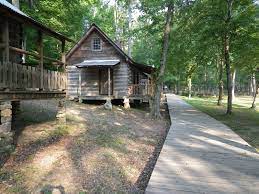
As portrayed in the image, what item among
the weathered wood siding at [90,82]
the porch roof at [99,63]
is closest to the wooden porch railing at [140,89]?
the porch roof at [99,63]

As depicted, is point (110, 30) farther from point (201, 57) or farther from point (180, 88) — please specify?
point (180, 88)

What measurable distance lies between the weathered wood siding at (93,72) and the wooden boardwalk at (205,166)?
14.6 meters

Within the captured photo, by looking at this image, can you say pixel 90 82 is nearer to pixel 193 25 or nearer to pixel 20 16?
pixel 193 25

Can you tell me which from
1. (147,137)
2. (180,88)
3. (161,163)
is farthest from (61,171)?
(180,88)

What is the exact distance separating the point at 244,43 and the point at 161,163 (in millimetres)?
15953

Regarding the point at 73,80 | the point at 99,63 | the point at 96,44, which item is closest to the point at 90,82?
the point at 73,80

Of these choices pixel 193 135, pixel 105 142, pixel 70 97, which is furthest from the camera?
pixel 70 97

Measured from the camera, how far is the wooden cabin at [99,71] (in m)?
26.2

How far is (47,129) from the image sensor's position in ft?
43.4

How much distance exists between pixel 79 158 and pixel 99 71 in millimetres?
18565

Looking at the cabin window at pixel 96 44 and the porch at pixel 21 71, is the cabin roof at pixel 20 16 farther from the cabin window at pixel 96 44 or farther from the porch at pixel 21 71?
the cabin window at pixel 96 44

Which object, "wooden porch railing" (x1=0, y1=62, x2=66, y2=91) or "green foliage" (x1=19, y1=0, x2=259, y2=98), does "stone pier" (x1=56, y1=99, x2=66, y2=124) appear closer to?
"wooden porch railing" (x1=0, y1=62, x2=66, y2=91)

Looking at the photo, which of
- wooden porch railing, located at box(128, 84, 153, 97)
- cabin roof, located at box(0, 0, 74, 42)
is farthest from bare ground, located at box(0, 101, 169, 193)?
wooden porch railing, located at box(128, 84, 153, 97)

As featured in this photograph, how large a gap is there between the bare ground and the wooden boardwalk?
746 mm
